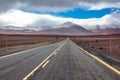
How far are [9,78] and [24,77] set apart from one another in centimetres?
63

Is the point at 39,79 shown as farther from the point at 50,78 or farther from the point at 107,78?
the point at 107,78

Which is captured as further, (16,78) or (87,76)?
(87,76)

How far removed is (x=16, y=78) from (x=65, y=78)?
6.19ft

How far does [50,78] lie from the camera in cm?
1082

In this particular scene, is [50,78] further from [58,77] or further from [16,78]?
[16,78]

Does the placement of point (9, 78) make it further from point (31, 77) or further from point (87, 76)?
point (87, 76)

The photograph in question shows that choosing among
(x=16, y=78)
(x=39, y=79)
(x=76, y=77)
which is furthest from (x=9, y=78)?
(x=76, y=77)

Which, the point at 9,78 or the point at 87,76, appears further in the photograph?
the point at 87,76

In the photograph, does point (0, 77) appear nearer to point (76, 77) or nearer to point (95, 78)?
point (76, 77)

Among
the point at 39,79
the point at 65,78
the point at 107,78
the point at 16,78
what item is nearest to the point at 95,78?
the point at 107,78

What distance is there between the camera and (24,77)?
1102 centimetres

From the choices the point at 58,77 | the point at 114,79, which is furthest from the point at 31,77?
the point at 114,79

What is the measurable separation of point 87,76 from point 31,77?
231 cm

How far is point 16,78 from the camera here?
35.1 ft
